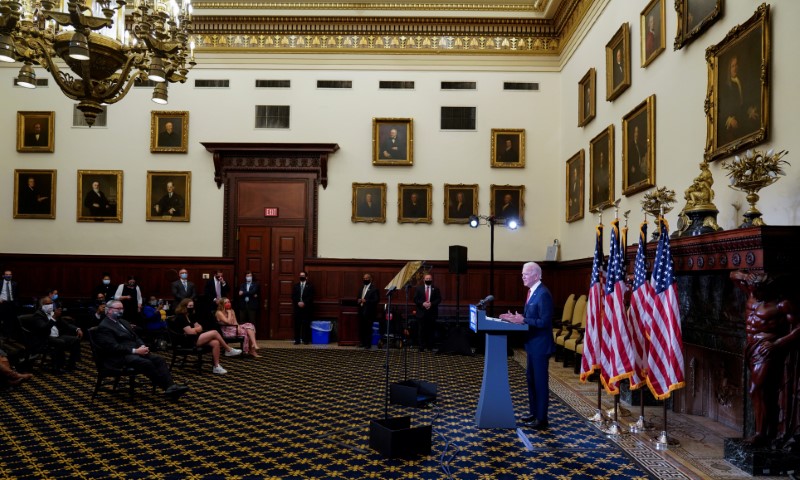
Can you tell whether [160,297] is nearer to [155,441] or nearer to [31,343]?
[31,343]

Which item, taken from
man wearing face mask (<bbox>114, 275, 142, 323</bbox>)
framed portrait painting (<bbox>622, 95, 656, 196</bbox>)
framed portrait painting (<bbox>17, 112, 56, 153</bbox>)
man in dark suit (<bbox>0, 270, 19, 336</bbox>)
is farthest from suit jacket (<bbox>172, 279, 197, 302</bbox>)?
framed portrait painting (<bbox>622, 95, 656, 196</bbox>)

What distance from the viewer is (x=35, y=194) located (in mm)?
16672

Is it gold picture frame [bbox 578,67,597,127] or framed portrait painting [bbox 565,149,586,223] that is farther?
framed portrait painting [bbox 565,149,586,223]

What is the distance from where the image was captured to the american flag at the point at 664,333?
648 centimetres

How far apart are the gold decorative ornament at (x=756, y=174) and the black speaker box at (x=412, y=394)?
4.30m

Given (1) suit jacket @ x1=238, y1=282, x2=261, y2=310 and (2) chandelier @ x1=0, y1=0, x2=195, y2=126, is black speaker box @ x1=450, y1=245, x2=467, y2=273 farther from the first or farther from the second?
(2) chandelier @ x1=0, y1=0, x2=195, y2=126

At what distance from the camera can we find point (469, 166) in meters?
16.5

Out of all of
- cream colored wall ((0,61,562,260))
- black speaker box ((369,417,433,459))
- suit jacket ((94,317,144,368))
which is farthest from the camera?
cream colored wall ((0,61,562,260))

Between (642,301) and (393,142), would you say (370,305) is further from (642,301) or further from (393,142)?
(642,301)

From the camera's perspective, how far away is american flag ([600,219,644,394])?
714 centimetres

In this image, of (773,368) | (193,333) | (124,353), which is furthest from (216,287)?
(773,368)

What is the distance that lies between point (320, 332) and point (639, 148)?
29.5 feet

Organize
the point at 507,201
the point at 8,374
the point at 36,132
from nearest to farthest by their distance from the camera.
Answer: 1. the point at 8,374
2. the point at 507,201
3. the point at 36,132

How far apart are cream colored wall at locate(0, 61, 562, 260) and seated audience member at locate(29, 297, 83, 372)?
535 cm
